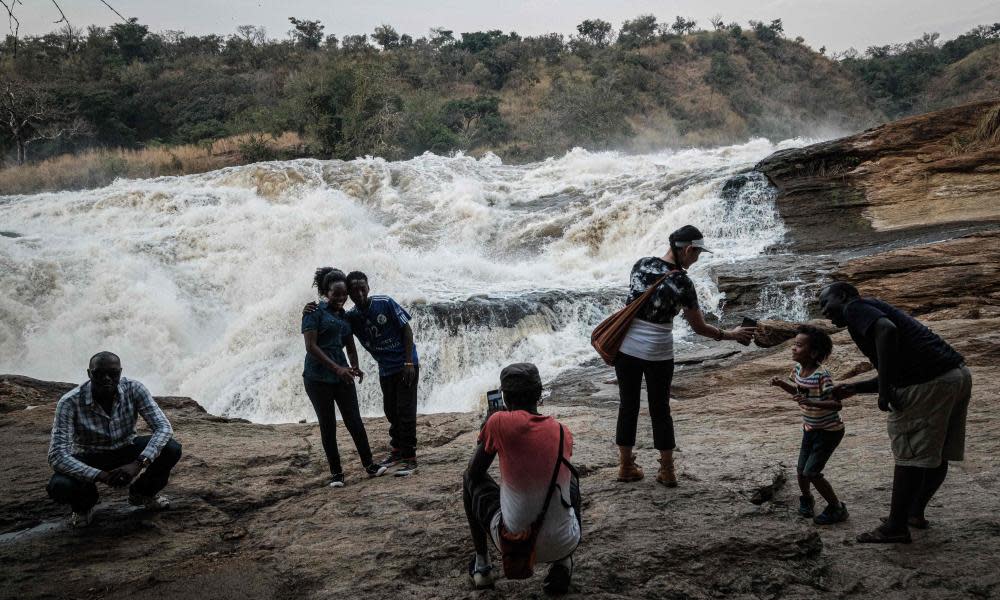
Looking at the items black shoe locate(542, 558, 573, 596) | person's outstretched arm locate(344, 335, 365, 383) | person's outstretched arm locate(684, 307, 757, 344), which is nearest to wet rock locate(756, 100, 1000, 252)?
person's outstretched arm locate(684, 307, 757, 344)

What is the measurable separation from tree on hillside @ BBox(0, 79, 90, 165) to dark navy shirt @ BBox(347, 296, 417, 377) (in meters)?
26.5

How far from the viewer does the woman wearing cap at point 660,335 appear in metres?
3.41

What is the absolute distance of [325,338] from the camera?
13.7 ft

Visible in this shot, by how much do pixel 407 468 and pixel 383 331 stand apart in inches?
35.0

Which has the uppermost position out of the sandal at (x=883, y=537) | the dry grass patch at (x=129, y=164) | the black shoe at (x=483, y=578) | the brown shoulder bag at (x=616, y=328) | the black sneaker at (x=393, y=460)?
the dry grass patch at (x=129, y=164)

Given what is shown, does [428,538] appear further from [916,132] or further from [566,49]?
[566,49]

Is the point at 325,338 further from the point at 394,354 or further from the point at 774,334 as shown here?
the point at 774,334

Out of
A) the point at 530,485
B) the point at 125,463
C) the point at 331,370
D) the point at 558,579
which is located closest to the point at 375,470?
the point at 331,370

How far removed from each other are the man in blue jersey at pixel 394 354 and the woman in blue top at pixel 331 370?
118 mm

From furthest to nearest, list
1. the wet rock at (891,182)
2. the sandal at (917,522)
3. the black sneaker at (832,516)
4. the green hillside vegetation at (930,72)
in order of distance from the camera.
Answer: the green hillside vegetation at (930,72) → the wet rock at (891,182) → the black sneaker at (832,516) → the sandal at (917,522)

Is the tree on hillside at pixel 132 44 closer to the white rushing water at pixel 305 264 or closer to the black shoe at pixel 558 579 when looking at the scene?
the white rushing water at pixel 305 264

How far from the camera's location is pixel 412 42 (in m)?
50.9

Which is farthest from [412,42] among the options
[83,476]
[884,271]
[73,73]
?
[83,476]

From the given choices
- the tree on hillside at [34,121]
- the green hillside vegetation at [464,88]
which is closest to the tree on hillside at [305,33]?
the green hillside vegetation at [464,88]
